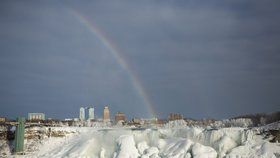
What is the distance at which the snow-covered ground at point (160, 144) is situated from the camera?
156 ft

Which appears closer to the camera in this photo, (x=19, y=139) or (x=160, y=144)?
(x=160, y=144)

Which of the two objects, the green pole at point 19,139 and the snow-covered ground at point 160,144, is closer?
the snow-covered ground at point 160,144

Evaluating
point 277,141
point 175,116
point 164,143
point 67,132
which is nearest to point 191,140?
point 164,143

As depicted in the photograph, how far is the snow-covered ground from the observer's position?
4766 centimetres

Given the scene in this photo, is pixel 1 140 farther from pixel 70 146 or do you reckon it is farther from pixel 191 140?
pixel 191 140

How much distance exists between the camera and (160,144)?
5378 centimetres

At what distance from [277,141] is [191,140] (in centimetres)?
1019

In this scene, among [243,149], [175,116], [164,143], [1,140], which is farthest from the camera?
[175,116]

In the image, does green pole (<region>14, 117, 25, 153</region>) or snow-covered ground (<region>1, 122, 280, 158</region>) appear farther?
green pole (<region>14, 117, 25, 153</region>)

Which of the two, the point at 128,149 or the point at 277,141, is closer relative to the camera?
the point at 277,141

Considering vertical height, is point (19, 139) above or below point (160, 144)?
above

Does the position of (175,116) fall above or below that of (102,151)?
above

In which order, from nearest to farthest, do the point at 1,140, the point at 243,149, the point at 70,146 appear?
1. the point at 243,149
2. the point at 70,146
3. the point at 1,140

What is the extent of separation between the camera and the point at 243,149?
154 feet
